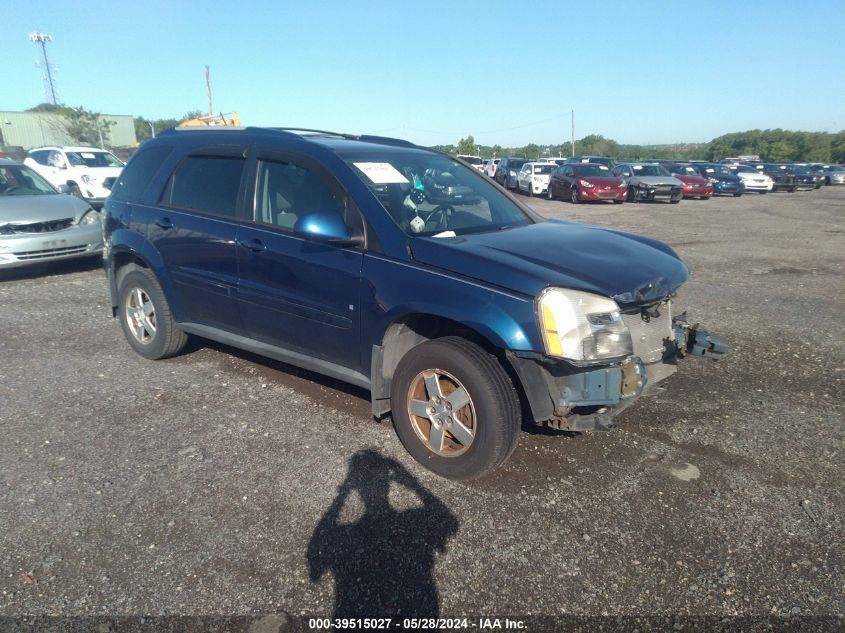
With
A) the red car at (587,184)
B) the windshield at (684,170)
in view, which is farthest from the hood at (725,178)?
the red car at (587,184)

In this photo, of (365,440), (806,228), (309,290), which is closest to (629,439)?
(365,440)

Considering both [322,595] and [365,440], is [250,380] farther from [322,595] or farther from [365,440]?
[322,595]

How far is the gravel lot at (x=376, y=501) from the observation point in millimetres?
2592

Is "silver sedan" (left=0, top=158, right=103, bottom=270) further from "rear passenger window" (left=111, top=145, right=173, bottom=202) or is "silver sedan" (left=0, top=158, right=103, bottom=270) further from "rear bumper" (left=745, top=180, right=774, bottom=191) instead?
"rear bumper" (left=745, top=180, right=774, bottom=191)

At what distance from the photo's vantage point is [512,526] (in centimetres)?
304

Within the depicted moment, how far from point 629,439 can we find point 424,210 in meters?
1.96

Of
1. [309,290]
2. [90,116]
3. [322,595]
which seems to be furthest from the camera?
[90,116]

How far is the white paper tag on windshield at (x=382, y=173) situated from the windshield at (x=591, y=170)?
19097 mm

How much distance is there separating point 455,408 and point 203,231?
7.70 ft

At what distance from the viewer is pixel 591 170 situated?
22.1 m

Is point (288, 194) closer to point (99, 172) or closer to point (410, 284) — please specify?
point (410, 284)

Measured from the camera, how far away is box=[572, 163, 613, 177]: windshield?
71.8 ft

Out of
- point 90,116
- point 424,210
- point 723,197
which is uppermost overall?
point 90,116

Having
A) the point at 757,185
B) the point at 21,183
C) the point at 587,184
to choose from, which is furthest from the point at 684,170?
the point at 21,183
